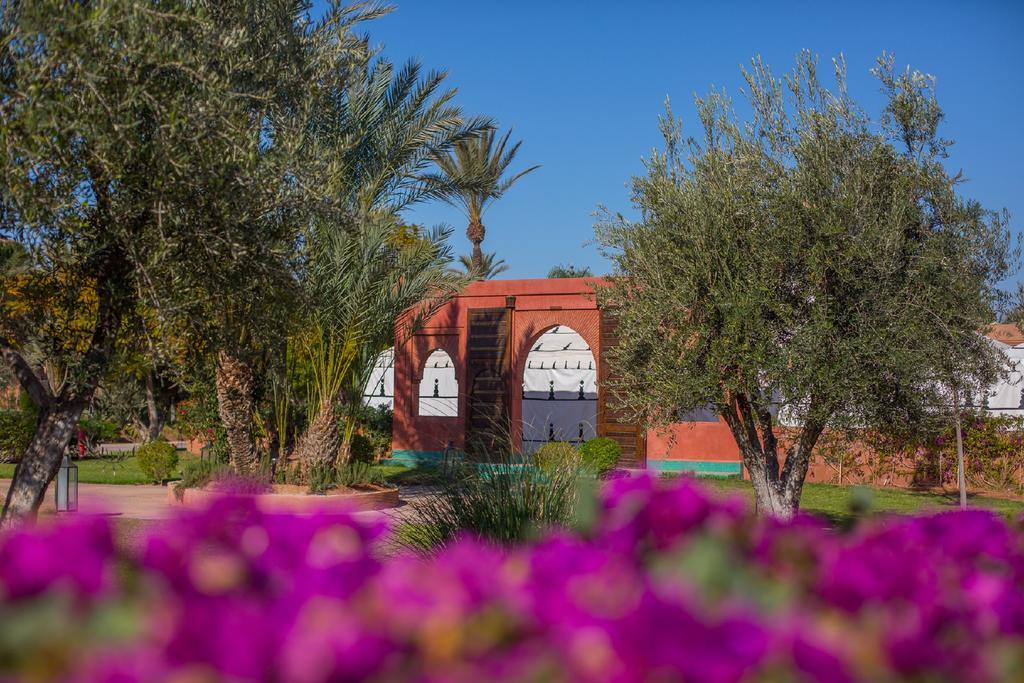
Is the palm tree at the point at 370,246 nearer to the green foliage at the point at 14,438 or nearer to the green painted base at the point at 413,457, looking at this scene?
the green painted base at the point at 413,457

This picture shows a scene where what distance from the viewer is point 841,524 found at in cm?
1122

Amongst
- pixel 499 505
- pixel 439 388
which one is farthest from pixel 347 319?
pixel 439 388

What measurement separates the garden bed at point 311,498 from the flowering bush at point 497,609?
10.2 m

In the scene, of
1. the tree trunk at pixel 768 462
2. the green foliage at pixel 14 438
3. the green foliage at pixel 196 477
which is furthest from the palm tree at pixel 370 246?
the green foliage at pixel 14 438

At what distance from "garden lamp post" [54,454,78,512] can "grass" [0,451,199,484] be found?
4.00 m

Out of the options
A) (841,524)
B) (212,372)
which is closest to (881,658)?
(841,524)

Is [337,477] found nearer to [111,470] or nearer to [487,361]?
[111,470]

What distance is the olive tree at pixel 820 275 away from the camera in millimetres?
8273


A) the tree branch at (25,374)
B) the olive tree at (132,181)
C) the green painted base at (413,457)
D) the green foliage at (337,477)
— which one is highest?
the olive tree at (132,181)

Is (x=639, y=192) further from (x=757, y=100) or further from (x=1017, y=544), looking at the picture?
(x=1017, y=544)

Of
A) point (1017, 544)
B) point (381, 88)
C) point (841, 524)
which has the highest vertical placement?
point (381, 88)

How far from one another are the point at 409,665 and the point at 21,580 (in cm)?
57

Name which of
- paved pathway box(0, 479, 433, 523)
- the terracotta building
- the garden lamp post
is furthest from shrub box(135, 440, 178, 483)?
the terracotta building

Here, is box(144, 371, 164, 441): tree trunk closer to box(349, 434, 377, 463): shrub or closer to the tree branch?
box(349, 434, 377, 463): shrub
